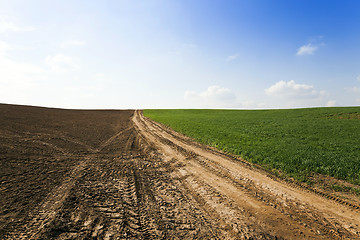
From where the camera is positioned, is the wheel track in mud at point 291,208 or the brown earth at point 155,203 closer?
the brown earth at point 155,203

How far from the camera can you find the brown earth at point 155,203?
3.95 metres

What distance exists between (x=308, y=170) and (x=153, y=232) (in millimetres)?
8302

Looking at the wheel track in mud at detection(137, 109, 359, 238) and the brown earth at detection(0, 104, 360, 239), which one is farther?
the wheel track in mud at detection(137, 109, 359, 238)

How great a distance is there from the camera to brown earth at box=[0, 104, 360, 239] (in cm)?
395

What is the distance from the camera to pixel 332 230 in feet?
14.0

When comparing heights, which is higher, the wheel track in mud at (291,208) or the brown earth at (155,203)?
the brown earth at (155,203)

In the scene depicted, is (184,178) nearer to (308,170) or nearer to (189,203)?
(189,203)

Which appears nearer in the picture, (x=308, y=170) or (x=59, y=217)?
(x=59, y=217)

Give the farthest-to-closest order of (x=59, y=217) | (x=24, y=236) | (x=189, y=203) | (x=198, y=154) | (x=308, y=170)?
(x=198, y=154)
(x=308, y=170)
(x=189, y=203)
(x=59, y=217)
(x=24, y=236)

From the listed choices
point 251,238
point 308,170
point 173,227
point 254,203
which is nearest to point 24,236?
point 173,227

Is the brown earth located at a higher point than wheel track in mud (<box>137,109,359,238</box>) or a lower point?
higher

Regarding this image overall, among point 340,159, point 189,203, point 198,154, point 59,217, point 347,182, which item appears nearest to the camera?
point 59,217

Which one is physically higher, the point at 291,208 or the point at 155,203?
the point at 155,203

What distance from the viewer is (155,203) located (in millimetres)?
5145
